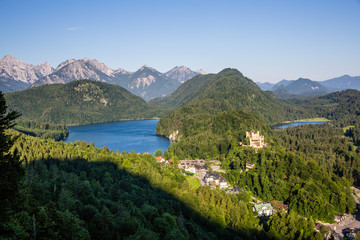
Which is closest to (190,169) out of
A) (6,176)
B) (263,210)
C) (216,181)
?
(216,181)

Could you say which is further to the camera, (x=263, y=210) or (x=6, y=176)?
(x=263, y=210)

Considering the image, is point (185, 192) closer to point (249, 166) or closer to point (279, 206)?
point (279, 206)

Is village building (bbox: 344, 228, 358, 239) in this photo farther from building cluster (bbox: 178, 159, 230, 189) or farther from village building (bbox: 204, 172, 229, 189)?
village building (bbox: 204, 172, 229, 189)

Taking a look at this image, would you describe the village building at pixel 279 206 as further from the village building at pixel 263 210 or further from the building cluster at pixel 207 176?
the building cluster at pixel 207 176

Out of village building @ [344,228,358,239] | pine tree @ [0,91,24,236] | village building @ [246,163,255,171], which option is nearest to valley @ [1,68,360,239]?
village building @ [246,163,255,171]

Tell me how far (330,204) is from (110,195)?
157ft

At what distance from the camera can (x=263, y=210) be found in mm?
53250

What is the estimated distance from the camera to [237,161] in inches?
3115

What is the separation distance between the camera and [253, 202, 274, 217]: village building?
173 ft

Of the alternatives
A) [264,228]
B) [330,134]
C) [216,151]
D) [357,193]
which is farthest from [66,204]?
[330,134]

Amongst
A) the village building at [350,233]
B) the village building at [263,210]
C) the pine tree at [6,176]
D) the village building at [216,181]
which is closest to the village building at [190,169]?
the village building at [216,181]

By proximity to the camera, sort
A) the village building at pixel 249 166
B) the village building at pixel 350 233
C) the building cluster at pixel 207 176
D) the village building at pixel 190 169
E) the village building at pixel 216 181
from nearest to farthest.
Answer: the village building at pixel 350 233, the village building at pixel 216 181, the building cluster at pixel 207 176, the village building at pixel 249 166, the village building at pixel 190 169

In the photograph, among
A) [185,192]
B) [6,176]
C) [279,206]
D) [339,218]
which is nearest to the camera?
[6,176]

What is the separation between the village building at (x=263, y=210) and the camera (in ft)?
173
